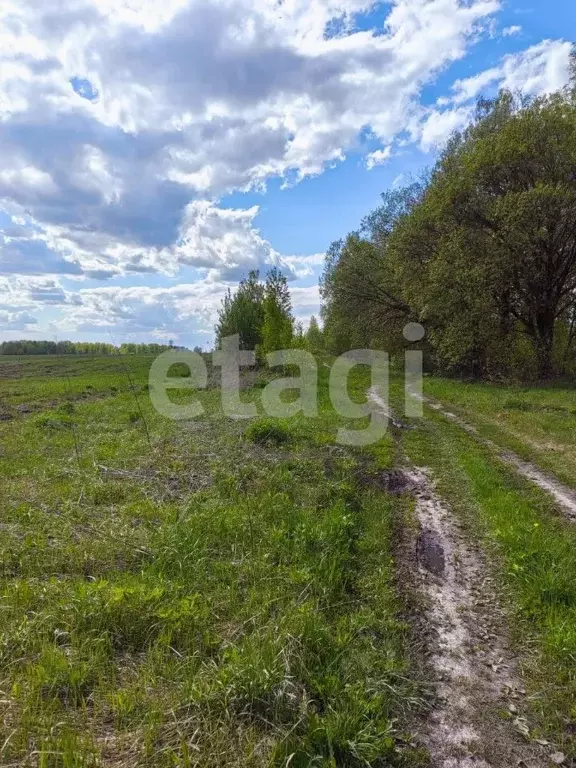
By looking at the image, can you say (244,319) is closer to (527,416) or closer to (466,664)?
(527,416)

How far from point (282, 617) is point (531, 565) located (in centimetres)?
302

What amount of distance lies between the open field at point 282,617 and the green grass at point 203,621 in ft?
0.06

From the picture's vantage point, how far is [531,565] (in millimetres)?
5230

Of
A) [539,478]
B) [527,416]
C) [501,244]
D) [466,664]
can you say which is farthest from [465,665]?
[501,244]

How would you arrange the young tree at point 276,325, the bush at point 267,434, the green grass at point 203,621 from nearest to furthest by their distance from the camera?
the green grass at point 203,621 < the bush at point 267,434 < the young tree at point 276,325

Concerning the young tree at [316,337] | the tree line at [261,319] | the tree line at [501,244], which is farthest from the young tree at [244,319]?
the young tree at [316,337]

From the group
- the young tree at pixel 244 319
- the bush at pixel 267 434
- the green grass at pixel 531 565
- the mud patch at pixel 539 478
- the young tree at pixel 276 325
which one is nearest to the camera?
the green grass at pixel 531 565

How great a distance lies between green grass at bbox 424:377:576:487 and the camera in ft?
32.7

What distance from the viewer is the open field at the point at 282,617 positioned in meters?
3.12

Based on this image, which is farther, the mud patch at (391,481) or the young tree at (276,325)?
the young tree at (276,325)

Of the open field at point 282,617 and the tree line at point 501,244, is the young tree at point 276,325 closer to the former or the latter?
the tree line at point 501,244

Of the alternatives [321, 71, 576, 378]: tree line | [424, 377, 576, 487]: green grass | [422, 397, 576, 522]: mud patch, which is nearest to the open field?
[422, 397, 576, 522]: mud patch

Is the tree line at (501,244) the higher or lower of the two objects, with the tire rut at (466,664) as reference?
higher

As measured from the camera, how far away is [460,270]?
22453 millimetres
